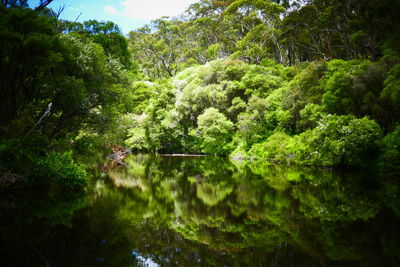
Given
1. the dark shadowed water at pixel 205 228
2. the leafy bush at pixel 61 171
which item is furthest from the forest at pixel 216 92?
the dark shadowed water at pixel 205 228

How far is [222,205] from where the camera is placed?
26.1 ft

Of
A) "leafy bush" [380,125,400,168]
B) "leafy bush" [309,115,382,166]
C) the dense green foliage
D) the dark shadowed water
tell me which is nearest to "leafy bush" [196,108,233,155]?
the dense green foliage

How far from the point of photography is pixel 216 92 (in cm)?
2984

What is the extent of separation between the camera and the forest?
35.1 ft

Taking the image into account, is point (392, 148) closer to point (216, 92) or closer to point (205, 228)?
point (205, 228)

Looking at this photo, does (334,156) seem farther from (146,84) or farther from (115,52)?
(146,84)

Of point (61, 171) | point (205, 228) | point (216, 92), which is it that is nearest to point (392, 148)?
point (205, 228)

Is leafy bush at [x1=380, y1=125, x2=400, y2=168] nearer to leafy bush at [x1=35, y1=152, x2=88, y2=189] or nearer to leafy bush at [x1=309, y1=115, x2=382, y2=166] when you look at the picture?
leafy bush at [x1=309, y1=115, x2=382, y2=166]

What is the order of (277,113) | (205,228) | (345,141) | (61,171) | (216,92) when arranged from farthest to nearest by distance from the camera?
(216,92) < (277,113) < (345,141) < (61,171) < (205,228)

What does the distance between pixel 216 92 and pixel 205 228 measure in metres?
24.8

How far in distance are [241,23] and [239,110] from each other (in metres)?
12.1

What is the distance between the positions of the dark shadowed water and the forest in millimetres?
3574

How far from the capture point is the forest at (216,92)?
35.1 ft

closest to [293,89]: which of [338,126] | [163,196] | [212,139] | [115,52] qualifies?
[338,126]
